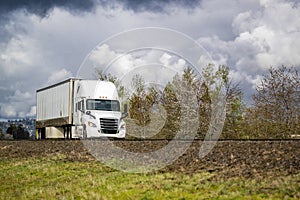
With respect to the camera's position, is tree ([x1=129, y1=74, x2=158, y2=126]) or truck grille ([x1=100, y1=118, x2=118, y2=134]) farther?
tree ([x1=129, y1=74, x2=158, y2=126])

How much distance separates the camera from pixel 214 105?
32.1m

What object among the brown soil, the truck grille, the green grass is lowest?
the green grass

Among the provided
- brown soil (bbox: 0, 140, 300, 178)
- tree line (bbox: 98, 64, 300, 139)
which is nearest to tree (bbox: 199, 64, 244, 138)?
tree line (bbox: 98, 64, 300, 139)

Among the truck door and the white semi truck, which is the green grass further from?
the truck door

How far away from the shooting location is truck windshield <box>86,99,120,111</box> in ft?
98.5

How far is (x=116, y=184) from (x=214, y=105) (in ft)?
69.1

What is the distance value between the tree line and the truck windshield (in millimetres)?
2934

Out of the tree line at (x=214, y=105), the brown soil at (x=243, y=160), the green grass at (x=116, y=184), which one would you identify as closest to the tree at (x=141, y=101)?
the tree line at (x=214, y=105)

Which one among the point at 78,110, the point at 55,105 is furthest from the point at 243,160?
the point at 55,105

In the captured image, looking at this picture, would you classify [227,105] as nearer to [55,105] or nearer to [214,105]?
[214,105]

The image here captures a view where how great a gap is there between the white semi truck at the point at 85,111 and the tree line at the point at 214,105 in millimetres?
3309

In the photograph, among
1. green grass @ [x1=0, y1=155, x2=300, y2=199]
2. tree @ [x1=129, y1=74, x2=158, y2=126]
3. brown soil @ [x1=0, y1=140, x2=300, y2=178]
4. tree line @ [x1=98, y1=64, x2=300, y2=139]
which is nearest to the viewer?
green grass @ [x1=0, y1=155, x2=300, y2=199]

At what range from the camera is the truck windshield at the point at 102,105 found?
3002 cm

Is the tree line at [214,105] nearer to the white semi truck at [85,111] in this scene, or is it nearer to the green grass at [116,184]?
the white semi truck at [85,111]
